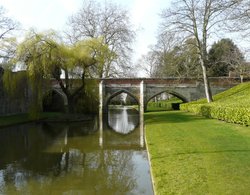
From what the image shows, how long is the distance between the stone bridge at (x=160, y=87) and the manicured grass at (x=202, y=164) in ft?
75.8

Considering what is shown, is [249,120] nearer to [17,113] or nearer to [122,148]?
[122,148]

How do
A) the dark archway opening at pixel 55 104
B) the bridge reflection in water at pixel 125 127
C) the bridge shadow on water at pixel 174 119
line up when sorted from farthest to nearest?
the dark archway opening at pixel 55 104, the bridge shadow on water at pixel 174 119, the bridge reflection in water at pixel 125 127

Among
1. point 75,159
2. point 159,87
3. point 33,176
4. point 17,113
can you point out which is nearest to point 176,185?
point 33,176

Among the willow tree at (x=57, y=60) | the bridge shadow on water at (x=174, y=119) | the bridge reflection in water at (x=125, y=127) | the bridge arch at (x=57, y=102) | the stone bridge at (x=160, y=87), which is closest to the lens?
the bridge reflection in water at (x=125, y=127)

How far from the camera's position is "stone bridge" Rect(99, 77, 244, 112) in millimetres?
34406

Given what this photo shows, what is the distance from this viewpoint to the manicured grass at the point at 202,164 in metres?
5.62

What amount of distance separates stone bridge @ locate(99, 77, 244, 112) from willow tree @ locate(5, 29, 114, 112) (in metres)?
8.74

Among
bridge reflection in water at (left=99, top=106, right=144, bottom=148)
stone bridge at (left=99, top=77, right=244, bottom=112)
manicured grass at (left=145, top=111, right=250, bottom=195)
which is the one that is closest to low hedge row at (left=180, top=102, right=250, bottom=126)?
manicured grass at (left=145, top=111, right=250, bottom=195)

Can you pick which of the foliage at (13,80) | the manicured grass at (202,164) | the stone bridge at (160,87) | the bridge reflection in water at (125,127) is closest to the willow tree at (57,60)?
the foliage at (13,80)

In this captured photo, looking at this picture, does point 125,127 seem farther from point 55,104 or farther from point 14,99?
point 55,104

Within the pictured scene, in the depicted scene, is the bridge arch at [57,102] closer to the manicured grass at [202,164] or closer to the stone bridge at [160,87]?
the stone bridge at [160,87]

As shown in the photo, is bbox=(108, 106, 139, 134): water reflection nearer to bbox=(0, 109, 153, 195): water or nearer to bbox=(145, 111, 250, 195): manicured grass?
bbox=(0, 109, 153, 195): water

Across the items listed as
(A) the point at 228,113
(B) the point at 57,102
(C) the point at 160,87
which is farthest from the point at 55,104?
(A) the point at 228,113

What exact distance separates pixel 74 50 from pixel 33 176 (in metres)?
17.1
